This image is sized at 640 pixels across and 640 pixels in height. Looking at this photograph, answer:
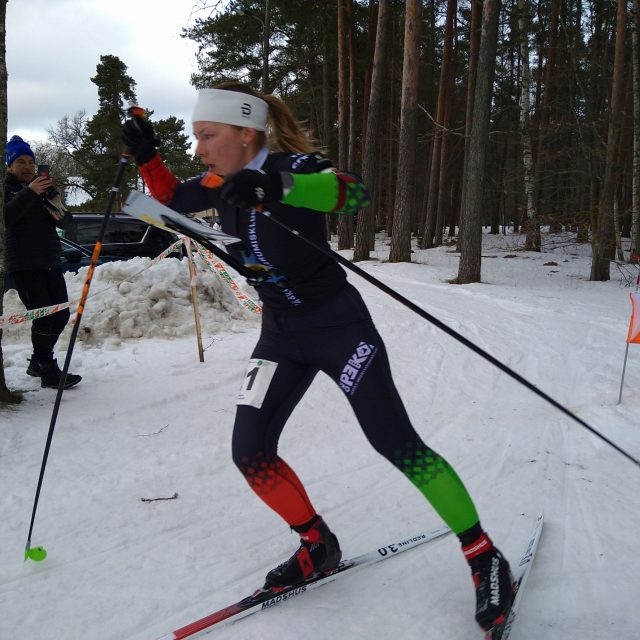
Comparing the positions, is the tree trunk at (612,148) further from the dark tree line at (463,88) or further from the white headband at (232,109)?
the white headband at (232,109)

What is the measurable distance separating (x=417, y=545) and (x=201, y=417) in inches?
95.3

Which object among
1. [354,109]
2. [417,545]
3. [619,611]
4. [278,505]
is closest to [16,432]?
[278,505]

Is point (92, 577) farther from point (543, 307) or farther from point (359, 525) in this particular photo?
point (543, 307)

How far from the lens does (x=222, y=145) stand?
2256 millimetres

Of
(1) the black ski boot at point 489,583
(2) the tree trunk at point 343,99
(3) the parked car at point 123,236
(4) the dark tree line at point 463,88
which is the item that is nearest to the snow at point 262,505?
(1) the black ski boot at point 489,583

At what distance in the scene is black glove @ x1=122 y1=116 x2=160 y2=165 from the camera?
8.02ft

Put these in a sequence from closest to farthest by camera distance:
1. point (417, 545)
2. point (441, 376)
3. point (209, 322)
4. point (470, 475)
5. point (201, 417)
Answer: point (417, 545) → point (470, 475) → point (201, 417) → point (441, 376) → point (209, 322)

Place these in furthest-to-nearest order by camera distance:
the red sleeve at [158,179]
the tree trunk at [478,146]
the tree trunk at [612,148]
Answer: the tree trunk at [612,148] → the tree trunk at [478,146] → the red sleeve at [158,179]

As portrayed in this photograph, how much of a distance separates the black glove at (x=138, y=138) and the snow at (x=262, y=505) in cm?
199

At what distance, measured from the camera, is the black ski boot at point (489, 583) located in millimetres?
2102

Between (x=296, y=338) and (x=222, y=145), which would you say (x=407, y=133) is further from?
(x=296, y=338)

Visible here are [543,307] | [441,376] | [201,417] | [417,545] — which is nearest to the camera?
[417,545]

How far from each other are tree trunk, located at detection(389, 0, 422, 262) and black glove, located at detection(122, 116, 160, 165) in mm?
13462

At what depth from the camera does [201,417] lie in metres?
4.63
